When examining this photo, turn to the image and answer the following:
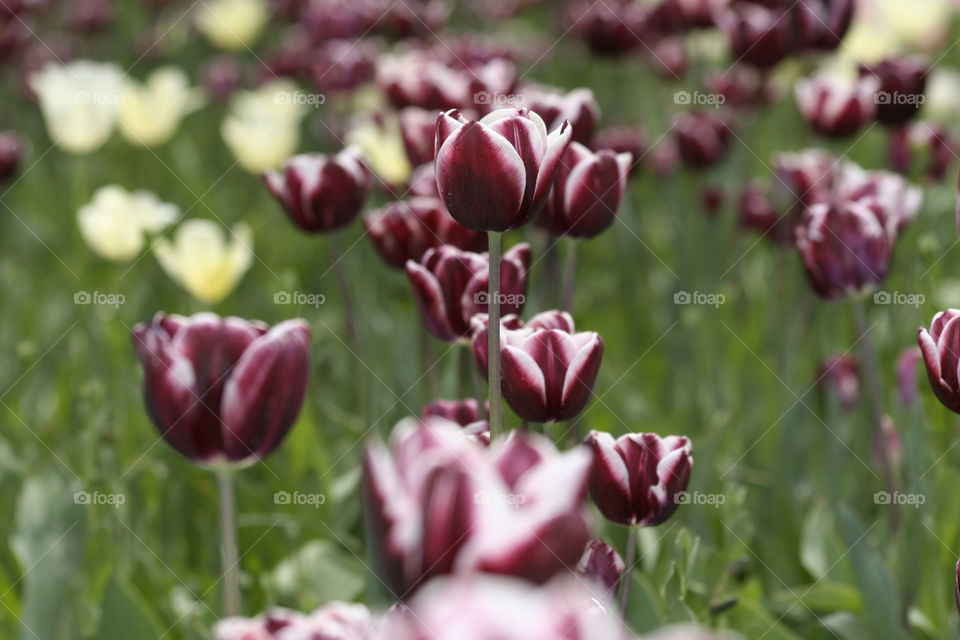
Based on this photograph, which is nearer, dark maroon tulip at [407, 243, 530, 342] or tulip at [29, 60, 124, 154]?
dark maroon tulip at [407, 243, 530, 342]

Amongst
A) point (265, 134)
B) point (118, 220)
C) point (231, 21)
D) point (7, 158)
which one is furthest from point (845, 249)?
point (231, 21)

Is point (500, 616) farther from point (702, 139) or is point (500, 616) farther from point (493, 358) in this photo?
point (702, 139)

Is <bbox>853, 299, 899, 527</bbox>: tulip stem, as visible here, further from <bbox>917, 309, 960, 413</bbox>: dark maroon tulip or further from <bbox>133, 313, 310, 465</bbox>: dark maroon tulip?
<bbox>133, 313, 310, 465</bbox>: dark maroon tulip

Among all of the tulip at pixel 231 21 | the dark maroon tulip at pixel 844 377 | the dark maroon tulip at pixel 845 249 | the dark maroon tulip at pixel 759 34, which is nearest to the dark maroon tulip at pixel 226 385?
the dark maroon tulip at pixel 845 249

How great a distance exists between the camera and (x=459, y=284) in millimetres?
984

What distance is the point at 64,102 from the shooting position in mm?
2156

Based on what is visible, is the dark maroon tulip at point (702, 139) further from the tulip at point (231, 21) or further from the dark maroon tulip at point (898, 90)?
the tulip at point (231, 21)

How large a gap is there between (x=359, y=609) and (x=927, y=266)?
37.4 inches

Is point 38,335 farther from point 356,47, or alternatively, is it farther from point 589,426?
point 589,426

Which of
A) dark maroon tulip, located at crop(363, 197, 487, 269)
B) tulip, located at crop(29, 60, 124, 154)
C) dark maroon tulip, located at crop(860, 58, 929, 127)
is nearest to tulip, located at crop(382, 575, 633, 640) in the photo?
dark maroon tulip, located at crop(363, 197, 487, 269)

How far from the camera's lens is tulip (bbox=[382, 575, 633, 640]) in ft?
1.14

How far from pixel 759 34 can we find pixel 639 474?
1184 mm

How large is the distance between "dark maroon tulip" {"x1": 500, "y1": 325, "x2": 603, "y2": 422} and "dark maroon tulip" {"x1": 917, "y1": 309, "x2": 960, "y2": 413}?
0.74 ft

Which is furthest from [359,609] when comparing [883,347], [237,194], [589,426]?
[237,194]
